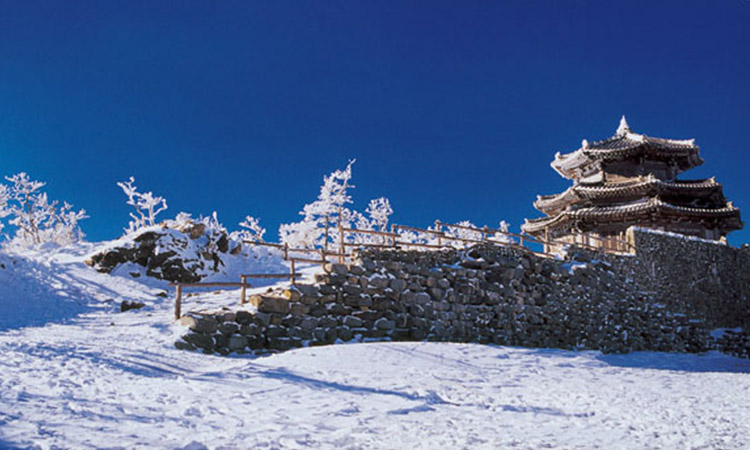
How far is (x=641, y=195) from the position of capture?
73.4 ft

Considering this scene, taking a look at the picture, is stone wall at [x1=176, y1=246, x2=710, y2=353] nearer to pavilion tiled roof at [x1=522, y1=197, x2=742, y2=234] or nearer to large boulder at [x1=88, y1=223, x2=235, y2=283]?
pavilion tiled roof at [x1=522, y1=197, x2=742, y2=234]

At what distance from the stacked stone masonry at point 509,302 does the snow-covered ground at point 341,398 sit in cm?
126

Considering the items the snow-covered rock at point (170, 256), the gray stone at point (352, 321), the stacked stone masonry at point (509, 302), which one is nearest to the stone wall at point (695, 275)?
the stacked stone masonry at point (509, 302)

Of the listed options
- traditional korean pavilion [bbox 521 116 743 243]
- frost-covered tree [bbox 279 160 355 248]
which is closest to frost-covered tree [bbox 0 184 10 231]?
frost-covered tree [bbox 279 160 355 248]

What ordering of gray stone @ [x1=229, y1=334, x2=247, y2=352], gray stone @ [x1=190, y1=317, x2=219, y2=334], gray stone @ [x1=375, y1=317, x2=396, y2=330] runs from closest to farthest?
gray stone @ [x1=190, y1=317, x2=219, y2=334]
gray stone @ [x1=229, y1=334, x2=247, y2=352]
gray stone @ [x1=375, y1=317, x2=396, y2=330]

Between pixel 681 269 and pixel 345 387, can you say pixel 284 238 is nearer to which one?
pixel 681 269

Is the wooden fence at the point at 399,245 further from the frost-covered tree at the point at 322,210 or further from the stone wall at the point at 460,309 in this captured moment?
the frost-covered tree at the point at 322,210

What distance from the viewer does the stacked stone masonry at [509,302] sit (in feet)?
36.2

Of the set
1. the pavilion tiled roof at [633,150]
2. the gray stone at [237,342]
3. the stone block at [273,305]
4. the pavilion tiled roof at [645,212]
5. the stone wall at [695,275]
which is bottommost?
the gray stone at [237,342]

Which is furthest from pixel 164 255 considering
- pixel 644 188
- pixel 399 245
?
pixel 644 188

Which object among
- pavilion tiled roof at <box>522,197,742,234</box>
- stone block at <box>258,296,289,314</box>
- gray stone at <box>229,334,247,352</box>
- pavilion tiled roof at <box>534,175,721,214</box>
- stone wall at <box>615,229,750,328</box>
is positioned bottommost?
gray stone at <box>229,334,247,352</box>

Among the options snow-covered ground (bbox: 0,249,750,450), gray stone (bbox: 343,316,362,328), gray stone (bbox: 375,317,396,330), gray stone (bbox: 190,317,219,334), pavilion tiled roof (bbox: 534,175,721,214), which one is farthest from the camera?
pavilion tiled roof (bbox: 534,175,721,214)

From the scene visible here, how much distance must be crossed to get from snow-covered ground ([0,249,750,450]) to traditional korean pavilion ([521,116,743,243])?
1164 centimetres

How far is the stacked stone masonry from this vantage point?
11031 mm
